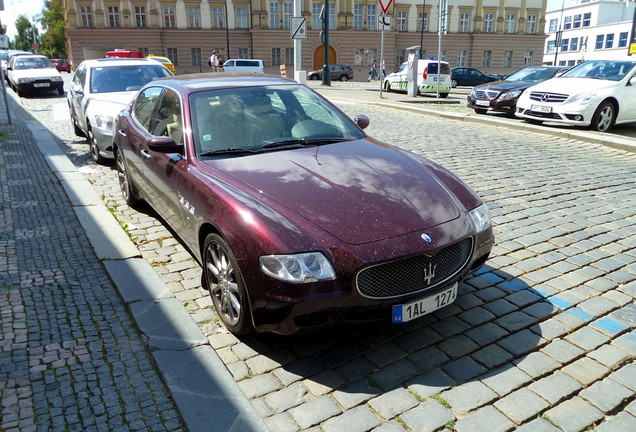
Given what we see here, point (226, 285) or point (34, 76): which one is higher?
point (34, 76)

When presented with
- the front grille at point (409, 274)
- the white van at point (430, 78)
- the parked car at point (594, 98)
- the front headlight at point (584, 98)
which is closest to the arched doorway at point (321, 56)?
the white van at point (430, 78)

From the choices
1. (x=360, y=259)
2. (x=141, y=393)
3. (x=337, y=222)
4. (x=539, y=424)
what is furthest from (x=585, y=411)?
(x=141, y=393)

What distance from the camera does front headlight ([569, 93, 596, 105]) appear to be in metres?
Answer: 10.8

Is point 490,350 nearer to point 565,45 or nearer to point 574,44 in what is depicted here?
point 574,44

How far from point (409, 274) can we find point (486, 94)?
42.4ft

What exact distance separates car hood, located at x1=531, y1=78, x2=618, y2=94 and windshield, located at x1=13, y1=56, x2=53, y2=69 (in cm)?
2078

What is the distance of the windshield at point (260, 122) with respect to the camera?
398cm

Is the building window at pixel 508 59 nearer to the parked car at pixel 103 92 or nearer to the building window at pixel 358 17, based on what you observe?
the building window at pixel 358 17

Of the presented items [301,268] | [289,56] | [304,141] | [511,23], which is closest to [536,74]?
[304,141]

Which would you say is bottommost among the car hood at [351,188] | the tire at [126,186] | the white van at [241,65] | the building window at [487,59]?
the tire at [126,186]

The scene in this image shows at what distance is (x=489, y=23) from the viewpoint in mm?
58750

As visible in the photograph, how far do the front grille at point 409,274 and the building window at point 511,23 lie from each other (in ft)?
210

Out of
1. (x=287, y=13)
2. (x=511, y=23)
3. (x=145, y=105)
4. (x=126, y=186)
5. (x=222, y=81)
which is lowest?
(x=126, y=186)

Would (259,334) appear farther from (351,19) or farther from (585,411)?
(351,19)
